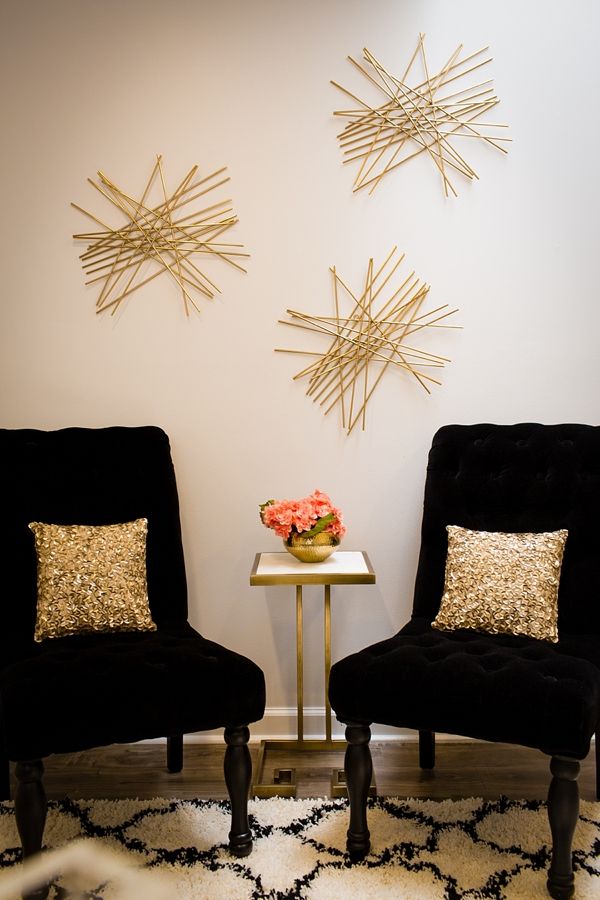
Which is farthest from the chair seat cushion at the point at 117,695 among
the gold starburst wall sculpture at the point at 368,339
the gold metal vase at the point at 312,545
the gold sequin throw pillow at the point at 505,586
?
the gold starburst wall sculpture at the point at 368,339

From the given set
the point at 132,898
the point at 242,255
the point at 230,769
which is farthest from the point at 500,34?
the point at 132,898

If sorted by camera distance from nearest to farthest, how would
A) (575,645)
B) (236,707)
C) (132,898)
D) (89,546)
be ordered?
(132,898), (236,707), (575,645), (89,546)

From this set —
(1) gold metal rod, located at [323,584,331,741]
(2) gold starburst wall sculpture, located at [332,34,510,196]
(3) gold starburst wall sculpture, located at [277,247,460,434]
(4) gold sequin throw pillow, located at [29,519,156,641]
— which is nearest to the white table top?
(1) gold metal rod, located at [323,584,331,741]

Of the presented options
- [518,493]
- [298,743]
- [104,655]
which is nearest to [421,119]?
[518,493]

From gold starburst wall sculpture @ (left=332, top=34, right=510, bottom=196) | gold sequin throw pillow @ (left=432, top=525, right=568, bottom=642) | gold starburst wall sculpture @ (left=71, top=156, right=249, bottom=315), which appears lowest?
gold sequin throw pillow @ (left=432, top=525, right=568, bottom=642)

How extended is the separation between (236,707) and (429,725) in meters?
0.45

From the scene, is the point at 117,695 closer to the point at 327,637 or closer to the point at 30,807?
the point at 30,807

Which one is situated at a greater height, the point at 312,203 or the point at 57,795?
the point at 312,203

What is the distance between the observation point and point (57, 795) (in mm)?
2264

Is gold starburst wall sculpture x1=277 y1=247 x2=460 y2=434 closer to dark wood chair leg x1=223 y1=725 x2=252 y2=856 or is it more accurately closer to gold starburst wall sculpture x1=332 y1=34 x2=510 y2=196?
gold starburst wall sculpture x1=332 y1=34 x2=510 y2=196

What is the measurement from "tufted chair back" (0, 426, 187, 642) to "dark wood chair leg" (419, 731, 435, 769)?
0.78 metres

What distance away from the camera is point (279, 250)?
104 inches

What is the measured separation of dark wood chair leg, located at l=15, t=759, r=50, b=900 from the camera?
1.76 meters

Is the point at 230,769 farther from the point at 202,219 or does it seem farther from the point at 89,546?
the point at 202,219
